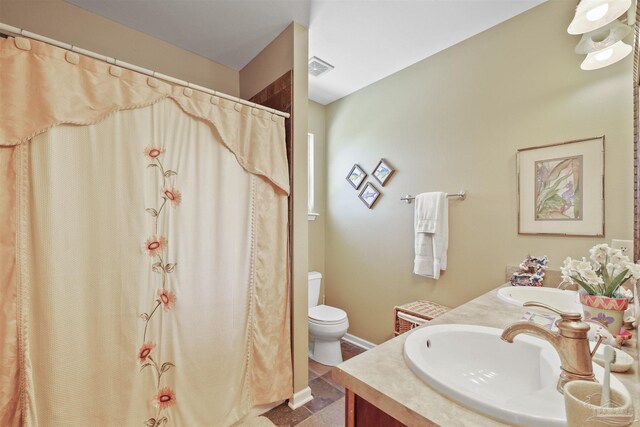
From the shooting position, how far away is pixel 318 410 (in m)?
1.81

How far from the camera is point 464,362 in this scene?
0.91 meters

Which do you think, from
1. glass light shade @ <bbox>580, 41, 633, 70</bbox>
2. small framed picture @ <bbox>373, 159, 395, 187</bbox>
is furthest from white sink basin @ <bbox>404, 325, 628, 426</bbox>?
small framed picture @ <bbox>373, 159, 395, 187</bbox>

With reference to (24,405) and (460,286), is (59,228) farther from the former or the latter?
(460,286)

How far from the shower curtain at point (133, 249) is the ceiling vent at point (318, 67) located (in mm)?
858

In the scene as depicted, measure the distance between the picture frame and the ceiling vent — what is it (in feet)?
5.16

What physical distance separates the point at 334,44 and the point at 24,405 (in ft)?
8.34

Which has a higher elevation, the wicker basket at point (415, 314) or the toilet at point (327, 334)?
the wicker basket at point (415, 314)

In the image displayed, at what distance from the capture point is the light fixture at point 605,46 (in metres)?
1.27

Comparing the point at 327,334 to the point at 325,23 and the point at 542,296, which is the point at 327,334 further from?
the point at 325,23

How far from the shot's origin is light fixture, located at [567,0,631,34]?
3.64 feet

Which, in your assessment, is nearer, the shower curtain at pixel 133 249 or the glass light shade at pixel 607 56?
the shower curtain at pixel 133 249

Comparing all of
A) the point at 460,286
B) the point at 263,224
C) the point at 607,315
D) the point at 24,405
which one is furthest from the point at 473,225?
the point at 24,405

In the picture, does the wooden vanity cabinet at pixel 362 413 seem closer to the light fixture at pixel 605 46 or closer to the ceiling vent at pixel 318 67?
the light fixture at pixel 605 46

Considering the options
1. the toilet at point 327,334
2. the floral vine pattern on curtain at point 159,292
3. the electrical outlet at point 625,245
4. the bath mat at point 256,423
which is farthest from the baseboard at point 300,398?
the electrical outlet at point 625,245
